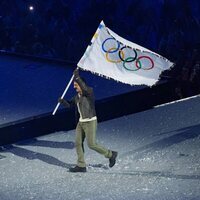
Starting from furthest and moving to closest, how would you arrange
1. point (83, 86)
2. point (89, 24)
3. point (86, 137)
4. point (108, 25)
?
point (89, 24) < point (108, 25) < point (86, 137) < point (83, 86)

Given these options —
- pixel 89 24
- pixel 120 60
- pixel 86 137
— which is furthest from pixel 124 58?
pixel 89 24

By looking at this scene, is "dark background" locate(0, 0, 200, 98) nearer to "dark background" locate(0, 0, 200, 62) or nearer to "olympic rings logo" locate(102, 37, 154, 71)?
"dark background" locate(0, 0, 200, 62)

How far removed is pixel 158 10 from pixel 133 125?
5.47 metres

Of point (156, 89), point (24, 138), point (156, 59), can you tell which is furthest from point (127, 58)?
point (156, 89)

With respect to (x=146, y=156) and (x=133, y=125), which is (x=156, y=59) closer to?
(x=146, y=156)

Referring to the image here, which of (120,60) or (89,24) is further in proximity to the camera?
(89,24)

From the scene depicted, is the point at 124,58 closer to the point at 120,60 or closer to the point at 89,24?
→ the point at 120,60

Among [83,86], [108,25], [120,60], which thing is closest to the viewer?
[83,86]

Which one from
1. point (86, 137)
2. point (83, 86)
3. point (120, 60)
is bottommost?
point (86, 137)

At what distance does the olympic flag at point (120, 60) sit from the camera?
11.1 meters

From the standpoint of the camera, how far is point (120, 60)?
11.3 m

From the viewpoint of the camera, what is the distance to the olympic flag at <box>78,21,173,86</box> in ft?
36.4

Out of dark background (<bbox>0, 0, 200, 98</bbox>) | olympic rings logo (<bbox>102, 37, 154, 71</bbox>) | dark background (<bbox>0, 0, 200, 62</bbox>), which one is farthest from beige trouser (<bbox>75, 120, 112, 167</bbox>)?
dark background (<bbox>0, 0, 200, 62</bbox>)

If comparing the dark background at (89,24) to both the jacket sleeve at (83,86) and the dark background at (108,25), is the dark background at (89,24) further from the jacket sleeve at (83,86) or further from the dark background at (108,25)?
the jacket sleeve at (83,86)
